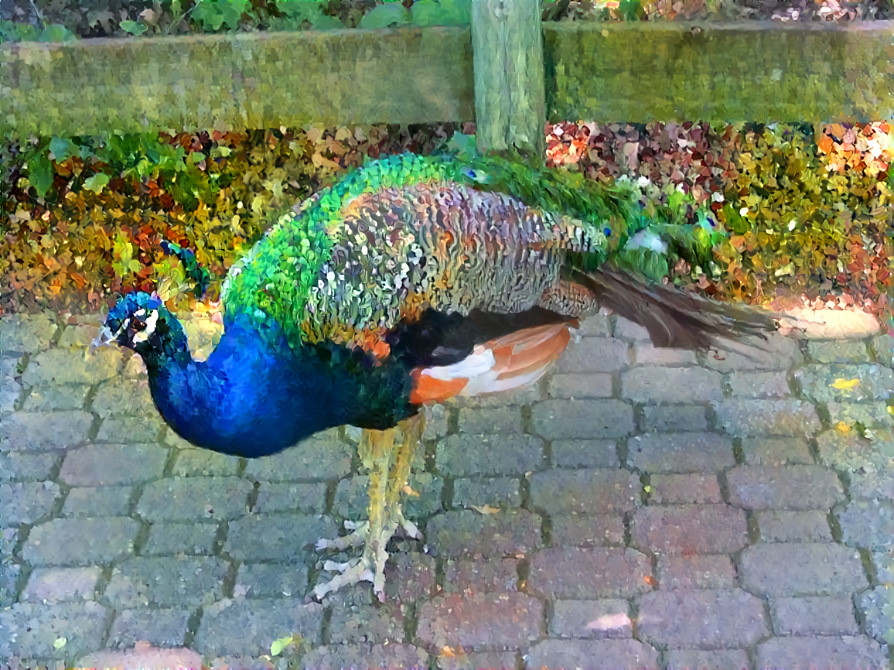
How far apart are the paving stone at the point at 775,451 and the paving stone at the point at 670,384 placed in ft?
0.85

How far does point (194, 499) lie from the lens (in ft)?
10.6

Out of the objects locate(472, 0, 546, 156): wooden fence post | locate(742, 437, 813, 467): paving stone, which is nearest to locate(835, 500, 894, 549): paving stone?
locate(742, 437, 813, 467): paving stone

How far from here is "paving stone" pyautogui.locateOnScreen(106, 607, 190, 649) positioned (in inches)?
110

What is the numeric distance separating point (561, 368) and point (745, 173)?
3.43ft

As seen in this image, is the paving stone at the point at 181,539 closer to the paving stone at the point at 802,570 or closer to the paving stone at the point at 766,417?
the paving stone at the point at 802,570

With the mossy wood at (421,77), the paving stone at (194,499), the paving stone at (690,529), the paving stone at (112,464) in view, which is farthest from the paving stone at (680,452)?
the paving stone at (112,464)

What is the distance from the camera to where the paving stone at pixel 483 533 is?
3.02m

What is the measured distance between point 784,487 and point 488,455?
0.96 meters

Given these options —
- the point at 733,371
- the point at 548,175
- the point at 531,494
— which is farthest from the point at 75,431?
the point at 733,371

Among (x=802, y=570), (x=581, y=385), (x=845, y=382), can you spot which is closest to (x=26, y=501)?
(x=581, y=385)

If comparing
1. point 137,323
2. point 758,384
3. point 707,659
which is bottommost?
point 707,659

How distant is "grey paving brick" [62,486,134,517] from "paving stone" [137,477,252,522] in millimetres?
55

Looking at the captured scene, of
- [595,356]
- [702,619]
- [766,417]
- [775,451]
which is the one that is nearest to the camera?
[702,619]

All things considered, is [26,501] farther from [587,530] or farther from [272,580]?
[587,530]
